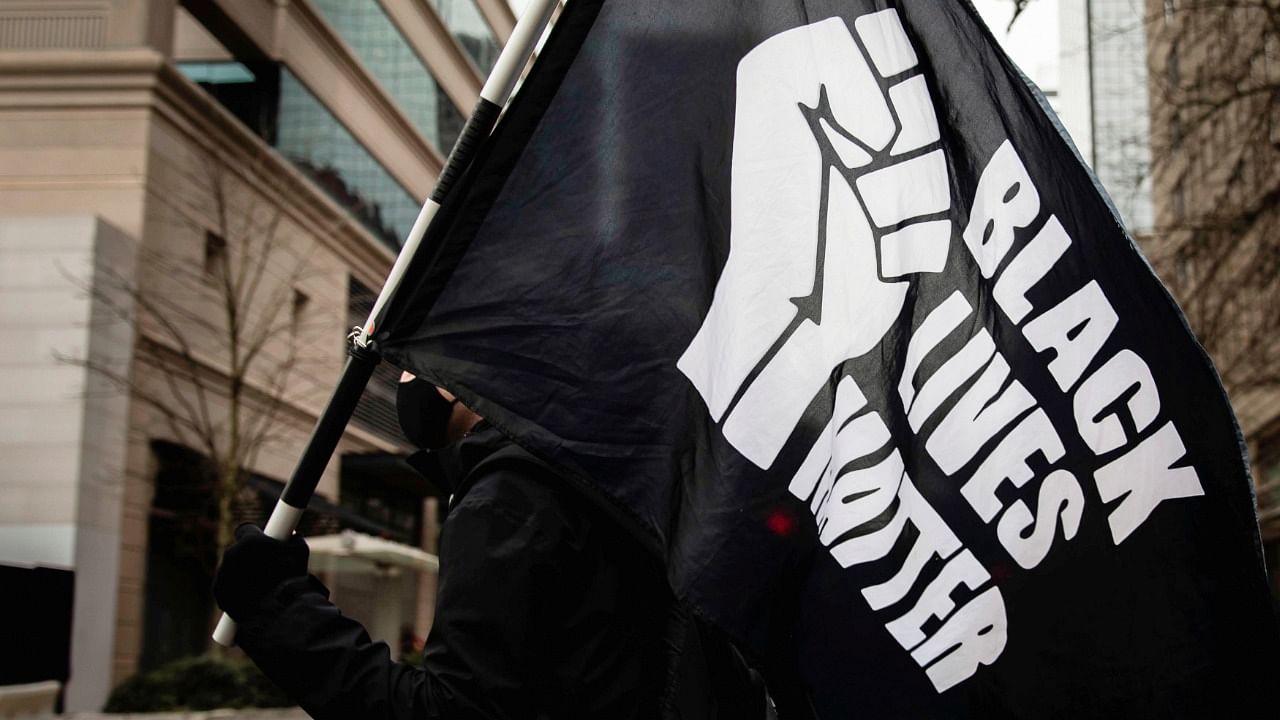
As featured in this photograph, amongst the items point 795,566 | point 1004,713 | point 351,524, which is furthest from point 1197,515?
point 351,524

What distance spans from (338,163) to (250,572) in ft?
80.6

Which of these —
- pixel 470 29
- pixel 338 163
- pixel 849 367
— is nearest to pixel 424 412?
pixel 849 367

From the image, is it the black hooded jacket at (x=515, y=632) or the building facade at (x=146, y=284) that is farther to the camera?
the building facade at (x=146, y=284)

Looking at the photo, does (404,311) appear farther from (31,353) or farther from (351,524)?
(351,524)

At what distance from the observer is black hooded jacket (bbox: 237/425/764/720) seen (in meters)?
2.10

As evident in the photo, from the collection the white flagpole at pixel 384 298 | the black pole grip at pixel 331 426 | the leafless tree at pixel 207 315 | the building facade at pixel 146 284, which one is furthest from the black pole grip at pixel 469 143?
the leafless tree at pixel 207 315

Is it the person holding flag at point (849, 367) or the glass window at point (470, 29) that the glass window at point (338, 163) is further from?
the person holding flag at point (849, 367)

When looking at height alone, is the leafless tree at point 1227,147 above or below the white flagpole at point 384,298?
above

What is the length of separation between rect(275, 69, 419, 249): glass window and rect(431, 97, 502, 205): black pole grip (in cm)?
2176

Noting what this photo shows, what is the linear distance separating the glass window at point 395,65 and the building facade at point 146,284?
2.06 m

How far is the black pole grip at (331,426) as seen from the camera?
7.46 ft

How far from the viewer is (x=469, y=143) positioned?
2.34 metres

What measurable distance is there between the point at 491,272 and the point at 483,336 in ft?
0.36

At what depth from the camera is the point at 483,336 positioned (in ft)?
7.45
